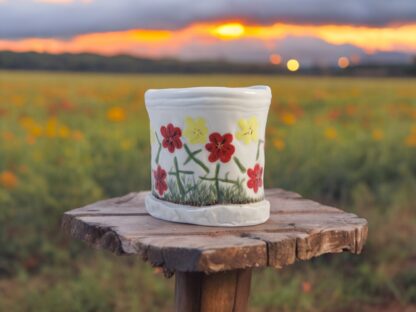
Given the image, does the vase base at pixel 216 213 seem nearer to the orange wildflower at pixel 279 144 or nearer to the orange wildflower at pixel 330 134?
the orange wildflower at pixel 279 144

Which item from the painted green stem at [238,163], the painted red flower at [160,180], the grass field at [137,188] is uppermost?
the painted green stem at [238,163]

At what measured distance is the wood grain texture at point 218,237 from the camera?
0.96 m

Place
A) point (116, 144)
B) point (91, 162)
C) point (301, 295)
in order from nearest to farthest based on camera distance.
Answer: point (301, 295)
point (91, 162)
point (116, 144)

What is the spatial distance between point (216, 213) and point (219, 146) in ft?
0.39

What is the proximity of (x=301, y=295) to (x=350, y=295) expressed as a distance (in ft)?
0.66

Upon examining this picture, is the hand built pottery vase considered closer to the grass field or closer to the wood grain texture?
the wood grain texture

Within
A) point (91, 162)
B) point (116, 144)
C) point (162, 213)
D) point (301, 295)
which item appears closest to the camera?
point (162, 213)

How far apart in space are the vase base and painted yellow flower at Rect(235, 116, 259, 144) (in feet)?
0.39

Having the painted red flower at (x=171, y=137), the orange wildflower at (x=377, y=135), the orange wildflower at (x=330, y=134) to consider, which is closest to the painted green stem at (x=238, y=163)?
the painted red flower at (x=171, y=137)

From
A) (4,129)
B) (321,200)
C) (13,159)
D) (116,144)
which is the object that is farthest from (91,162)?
(321,200)

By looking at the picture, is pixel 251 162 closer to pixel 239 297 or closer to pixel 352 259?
pixel 239 297

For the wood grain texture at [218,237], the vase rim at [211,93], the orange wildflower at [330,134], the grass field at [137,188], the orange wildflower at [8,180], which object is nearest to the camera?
the wood grain texture at [218,237]

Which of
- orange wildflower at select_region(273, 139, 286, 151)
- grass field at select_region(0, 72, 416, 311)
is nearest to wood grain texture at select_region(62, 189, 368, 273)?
grass field at select_region(0, 72, 416, 311)

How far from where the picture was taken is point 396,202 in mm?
2594
